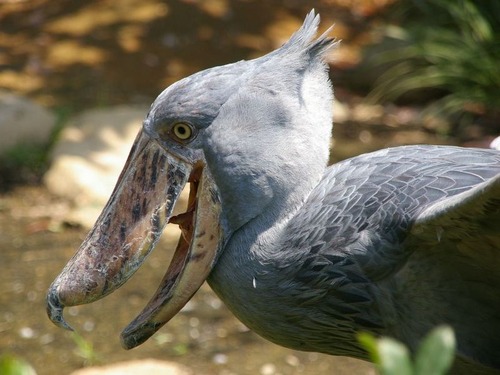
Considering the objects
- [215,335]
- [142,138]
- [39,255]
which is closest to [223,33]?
[39,255]

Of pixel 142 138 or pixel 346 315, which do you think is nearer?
pixel 346 315

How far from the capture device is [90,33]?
24.4 feet

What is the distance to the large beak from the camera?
2051 millimetres

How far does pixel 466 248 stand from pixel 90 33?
6.04 m

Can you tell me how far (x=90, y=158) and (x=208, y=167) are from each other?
3.31m

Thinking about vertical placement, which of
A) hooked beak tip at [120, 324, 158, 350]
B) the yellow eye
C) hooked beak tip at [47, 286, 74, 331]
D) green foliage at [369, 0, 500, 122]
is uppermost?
the yellow eye

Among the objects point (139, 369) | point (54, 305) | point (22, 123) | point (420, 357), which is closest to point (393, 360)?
point (420, 357)

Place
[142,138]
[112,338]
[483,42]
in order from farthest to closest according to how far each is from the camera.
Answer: [483,42]
[112,338]
[142,138]

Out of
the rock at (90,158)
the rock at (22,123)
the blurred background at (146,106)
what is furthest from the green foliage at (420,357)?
the rock at (22,123)

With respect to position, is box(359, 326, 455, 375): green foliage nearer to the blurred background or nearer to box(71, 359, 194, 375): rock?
box(71, 359, 194, 375): rock

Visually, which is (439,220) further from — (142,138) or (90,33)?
(90,33)

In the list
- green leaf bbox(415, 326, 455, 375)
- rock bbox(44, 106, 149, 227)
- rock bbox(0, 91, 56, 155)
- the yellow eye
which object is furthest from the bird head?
rock bbox(0, 91, 56, 155)

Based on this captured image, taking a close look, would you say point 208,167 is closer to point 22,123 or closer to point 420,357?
point 420,357

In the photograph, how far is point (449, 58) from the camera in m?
6.39
